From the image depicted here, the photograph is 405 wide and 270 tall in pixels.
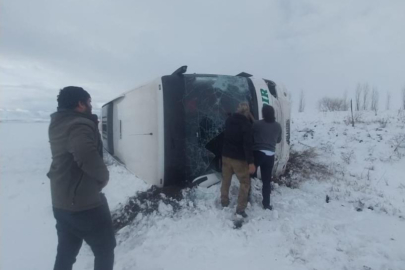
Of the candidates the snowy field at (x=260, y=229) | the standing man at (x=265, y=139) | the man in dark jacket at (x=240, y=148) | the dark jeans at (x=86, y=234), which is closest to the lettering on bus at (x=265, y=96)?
the standing man at (x=265, y=139)

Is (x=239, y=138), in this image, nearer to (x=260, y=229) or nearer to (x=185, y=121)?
(x=185, y=121)

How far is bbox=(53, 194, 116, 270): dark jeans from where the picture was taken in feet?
6.73

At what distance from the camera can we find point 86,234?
2080 mm

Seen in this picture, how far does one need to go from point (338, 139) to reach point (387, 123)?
8.38 ft

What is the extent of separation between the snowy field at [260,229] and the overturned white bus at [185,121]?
517 millimetres

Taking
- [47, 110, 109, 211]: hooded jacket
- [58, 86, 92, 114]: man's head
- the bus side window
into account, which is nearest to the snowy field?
[47, 110, 109, 211]: hooded jacket

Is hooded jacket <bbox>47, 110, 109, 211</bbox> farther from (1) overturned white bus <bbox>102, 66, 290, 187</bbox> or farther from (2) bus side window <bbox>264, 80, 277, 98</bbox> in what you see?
(2) bus side window <bbox>264, 80, 277, 98</bbox>

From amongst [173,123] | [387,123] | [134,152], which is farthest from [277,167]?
[387,123]

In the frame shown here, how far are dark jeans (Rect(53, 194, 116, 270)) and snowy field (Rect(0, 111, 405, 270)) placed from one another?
93cm

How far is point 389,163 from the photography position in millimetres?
6578

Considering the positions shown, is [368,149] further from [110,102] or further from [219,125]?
[110,102]

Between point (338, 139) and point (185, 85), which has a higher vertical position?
point (185, 85)

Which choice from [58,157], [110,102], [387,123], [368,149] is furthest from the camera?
[387,123]

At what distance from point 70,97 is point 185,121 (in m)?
2.47
